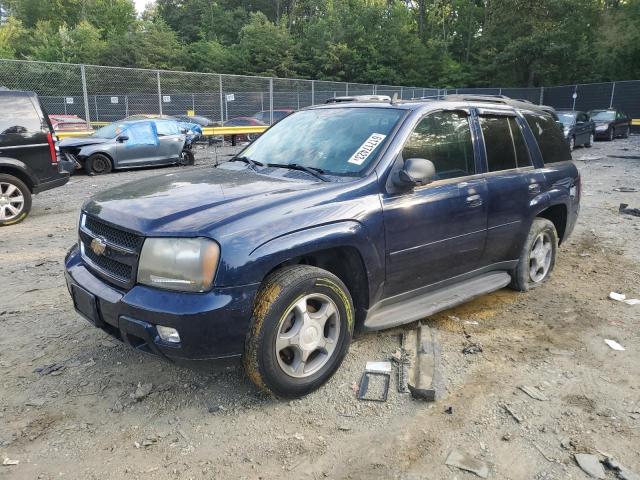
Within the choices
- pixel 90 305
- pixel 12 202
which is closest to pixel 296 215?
pixel 90 305

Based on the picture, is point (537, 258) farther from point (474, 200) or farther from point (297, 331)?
point (297, 331)

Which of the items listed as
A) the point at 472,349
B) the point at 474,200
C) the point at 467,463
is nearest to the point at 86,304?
the point at 467,463

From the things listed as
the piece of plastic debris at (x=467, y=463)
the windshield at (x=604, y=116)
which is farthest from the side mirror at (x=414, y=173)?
the windshield at (x=604, y=116)

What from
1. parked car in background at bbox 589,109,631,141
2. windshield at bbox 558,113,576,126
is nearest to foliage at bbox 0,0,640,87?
parked car in background at bbox 589,109,631,141

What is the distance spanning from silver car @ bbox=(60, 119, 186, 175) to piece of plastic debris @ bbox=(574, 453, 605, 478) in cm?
1274

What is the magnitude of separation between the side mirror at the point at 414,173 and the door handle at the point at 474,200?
644 mm

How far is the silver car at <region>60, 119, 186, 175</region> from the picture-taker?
1320cm

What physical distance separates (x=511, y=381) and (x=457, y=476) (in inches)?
42.4

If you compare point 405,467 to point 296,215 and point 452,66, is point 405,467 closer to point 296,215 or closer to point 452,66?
point 296,215

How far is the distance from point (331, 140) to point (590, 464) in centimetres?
260

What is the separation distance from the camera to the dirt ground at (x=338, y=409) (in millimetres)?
2607

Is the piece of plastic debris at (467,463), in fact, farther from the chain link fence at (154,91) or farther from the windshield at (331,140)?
the chain link fence at (154,91)

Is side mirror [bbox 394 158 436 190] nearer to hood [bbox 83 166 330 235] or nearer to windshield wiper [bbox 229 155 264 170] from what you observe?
hood [bbox 83 166 330 235]

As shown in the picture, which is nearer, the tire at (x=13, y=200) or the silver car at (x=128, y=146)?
the tire at (x=13, y=200)
